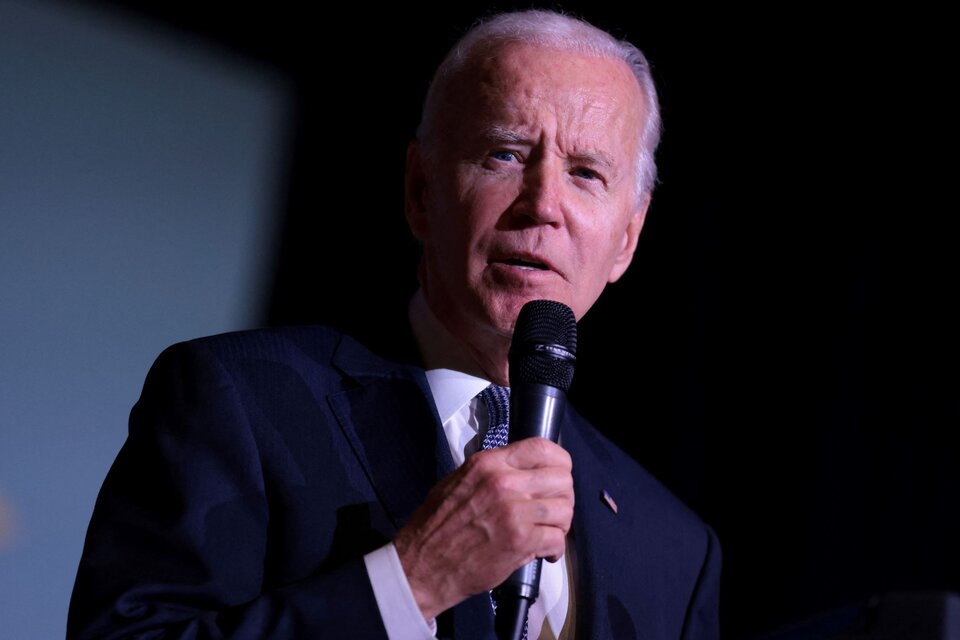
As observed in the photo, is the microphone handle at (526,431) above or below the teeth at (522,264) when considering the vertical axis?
below

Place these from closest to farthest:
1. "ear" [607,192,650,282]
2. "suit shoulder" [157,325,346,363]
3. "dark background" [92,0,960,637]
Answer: "suit shoulder" [157,325,346,363], "ear" [607,192,650,282], "dark background" [92,0,960,637]

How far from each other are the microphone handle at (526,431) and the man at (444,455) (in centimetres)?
3

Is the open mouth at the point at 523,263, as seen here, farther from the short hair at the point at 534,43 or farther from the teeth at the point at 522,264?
the short hair at the point at 534,43

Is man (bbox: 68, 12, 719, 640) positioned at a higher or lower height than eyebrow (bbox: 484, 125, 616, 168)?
lower

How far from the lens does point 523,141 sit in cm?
183

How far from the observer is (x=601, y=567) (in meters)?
1.86

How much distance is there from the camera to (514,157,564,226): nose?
1763 millimetres

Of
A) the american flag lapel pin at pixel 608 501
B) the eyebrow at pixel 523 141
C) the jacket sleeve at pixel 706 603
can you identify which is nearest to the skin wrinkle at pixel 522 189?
the eyebrow at pixel 523 141

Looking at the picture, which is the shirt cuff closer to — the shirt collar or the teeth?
the shirt collar

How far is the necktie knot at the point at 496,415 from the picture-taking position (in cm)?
178

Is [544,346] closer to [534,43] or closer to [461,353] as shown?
[461,353]

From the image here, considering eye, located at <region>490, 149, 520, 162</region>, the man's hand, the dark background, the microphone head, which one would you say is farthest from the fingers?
the dark background

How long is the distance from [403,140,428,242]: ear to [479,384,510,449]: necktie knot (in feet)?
1.21

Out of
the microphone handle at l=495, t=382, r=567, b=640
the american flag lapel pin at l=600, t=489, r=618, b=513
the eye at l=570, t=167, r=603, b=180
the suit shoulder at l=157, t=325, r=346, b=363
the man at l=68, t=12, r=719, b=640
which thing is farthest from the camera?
the american flag lapel pin at l=600, t=489, r=618, b=513
